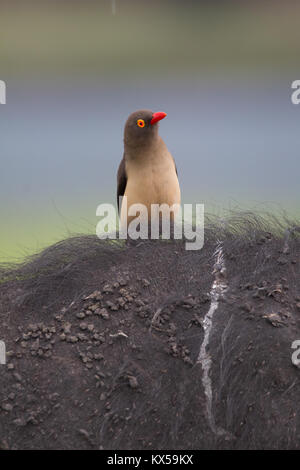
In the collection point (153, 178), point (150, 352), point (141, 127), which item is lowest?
point (150, 352)

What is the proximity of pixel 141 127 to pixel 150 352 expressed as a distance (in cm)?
137

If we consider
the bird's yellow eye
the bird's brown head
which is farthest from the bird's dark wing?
the bird's yellow eye

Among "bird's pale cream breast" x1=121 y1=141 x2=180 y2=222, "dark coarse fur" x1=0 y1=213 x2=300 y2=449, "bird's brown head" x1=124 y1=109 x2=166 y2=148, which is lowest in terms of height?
"dark coarse fur" x1=0 y1=213 x2=300 y2=449

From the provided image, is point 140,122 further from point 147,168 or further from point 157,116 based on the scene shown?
point 147,168

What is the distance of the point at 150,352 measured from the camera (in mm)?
2111

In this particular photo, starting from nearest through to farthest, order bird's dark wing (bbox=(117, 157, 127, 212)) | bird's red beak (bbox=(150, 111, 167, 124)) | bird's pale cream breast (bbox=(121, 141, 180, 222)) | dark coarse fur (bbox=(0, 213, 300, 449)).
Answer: dark coarse fur (bbox=(0, 213, 300, 449)) < bird's red beak (bbox=(150, 111, 167, 124)) < bird's pale cream breast (bbox=(121, 141, 180, 222)) < bird's dark wing (bbox=(117, 157, 127, 212))

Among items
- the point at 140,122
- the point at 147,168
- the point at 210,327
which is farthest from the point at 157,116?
the point at 210,327

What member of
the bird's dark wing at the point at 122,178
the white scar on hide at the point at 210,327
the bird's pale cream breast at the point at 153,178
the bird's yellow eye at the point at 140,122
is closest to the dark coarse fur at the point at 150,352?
the white scar on hide at the point at 210,327

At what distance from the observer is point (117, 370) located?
2.06 meters

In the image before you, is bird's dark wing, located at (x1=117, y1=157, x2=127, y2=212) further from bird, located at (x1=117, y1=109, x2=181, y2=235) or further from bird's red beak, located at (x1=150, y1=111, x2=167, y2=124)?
bird's red beak, located at (x1=150, y1=111, x2=167, y2=124)

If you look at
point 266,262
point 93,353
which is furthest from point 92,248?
point 266,262

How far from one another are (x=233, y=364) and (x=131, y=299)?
493mm

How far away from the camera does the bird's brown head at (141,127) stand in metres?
2.98

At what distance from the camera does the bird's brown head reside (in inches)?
117
